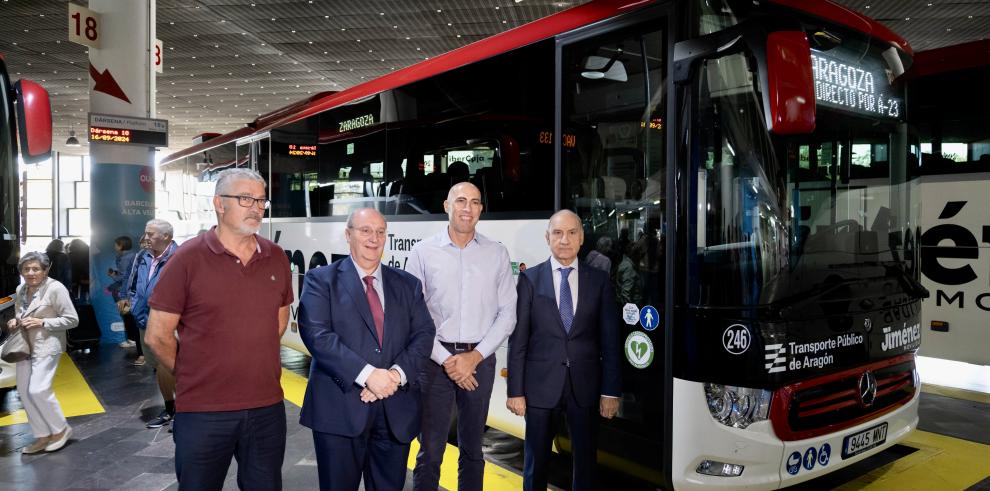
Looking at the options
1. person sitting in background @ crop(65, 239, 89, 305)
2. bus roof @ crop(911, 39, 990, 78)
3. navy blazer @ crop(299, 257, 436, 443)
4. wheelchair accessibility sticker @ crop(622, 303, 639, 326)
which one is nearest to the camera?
navy blazer @ crop(299, 257, 436, 443)

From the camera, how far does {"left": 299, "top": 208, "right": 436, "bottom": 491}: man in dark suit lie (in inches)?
121

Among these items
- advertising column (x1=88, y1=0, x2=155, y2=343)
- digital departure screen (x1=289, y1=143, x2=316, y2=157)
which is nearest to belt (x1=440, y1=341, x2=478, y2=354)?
digital departure screen (x1=289, y1=143, x2=316, y2=157)

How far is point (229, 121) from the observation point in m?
32.5

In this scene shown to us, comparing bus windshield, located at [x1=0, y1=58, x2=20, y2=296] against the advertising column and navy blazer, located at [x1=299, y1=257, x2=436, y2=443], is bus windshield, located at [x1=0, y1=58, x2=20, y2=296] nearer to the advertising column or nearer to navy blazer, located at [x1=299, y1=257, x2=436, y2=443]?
navy blazer, located at [x1=299, y1=257, x2=436, y2=443]

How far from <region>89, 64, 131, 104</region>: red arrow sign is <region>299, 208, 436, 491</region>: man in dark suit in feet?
26.5

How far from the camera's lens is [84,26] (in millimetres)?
9391

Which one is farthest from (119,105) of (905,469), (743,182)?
(905,469)

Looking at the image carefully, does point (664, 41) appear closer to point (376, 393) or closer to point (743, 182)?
point (743, 182)

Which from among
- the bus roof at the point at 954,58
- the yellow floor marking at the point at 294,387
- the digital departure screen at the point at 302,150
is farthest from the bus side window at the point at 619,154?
the bus roof at the point at 954,58

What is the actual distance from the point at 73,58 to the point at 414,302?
859 inches

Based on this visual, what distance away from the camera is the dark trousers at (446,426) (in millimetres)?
3746

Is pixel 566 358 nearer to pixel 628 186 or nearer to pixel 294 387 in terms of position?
pixel 628 186

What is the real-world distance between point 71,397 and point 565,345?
599cm

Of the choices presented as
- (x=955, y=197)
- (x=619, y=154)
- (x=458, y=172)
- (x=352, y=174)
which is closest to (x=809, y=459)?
(x=619, y=154)
